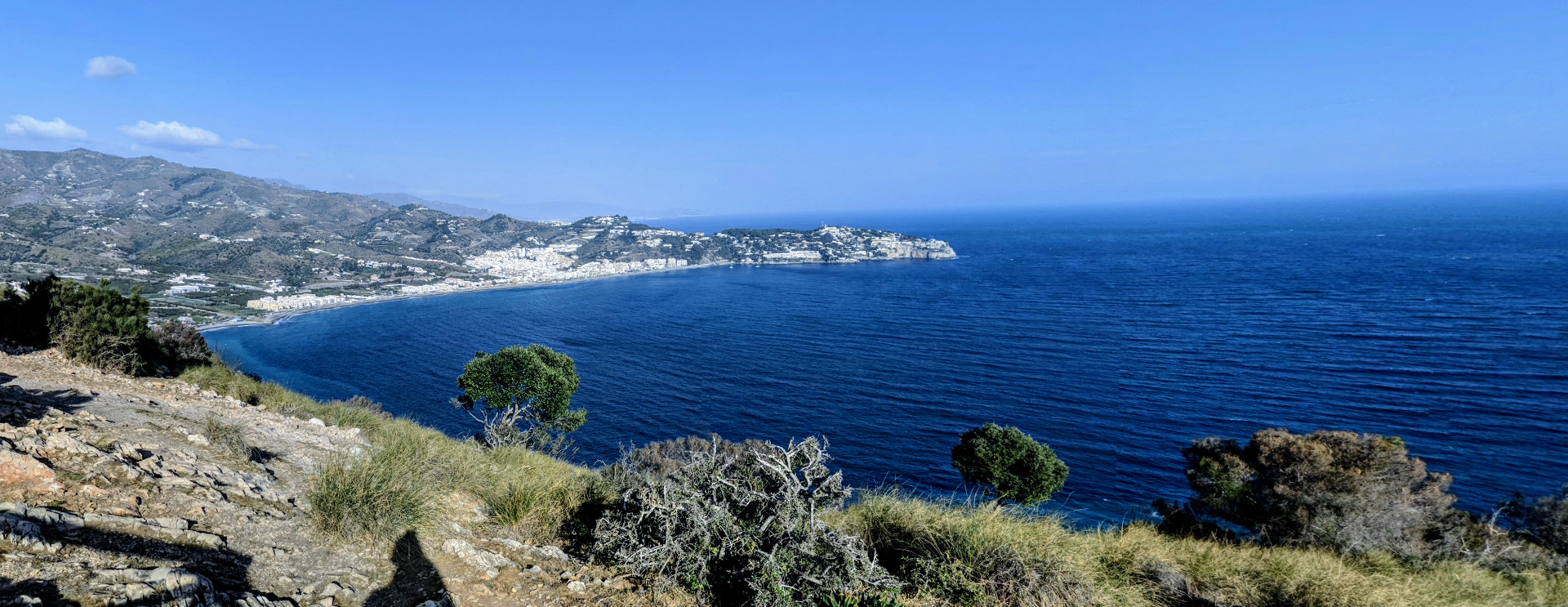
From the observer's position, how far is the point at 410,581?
15.9 feet

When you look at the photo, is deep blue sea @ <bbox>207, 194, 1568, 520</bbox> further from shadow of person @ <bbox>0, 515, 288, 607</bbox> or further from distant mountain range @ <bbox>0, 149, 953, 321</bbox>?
distant mountain range @ <bbox>0, 149, 953, 321</bbox>

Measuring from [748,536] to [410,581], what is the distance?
274 centimetres

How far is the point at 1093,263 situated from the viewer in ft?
363

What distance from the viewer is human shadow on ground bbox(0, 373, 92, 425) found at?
6297 millimetres

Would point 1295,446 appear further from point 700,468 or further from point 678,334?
point 678,334

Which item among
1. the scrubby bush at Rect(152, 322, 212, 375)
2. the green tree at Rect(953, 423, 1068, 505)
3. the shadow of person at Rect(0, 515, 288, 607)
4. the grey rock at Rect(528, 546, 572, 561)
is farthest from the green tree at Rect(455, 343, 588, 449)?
the shadow of person at Rect(0, 515, 288, 607)

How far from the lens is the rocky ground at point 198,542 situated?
352 centimetres

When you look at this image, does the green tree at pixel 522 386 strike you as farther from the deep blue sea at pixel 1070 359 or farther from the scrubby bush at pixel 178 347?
the scrubby bush at pixel 178 347

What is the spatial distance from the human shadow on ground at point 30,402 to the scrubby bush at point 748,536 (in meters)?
6.39

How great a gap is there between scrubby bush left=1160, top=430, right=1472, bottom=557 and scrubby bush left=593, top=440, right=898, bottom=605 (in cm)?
878

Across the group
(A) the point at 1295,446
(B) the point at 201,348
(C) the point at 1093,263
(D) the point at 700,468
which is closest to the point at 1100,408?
(A) the point at 1295,446

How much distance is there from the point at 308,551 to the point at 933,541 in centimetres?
535

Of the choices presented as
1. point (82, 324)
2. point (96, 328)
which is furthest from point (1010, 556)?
point (82, 324)

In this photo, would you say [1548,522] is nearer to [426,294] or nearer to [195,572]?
[195,572]
